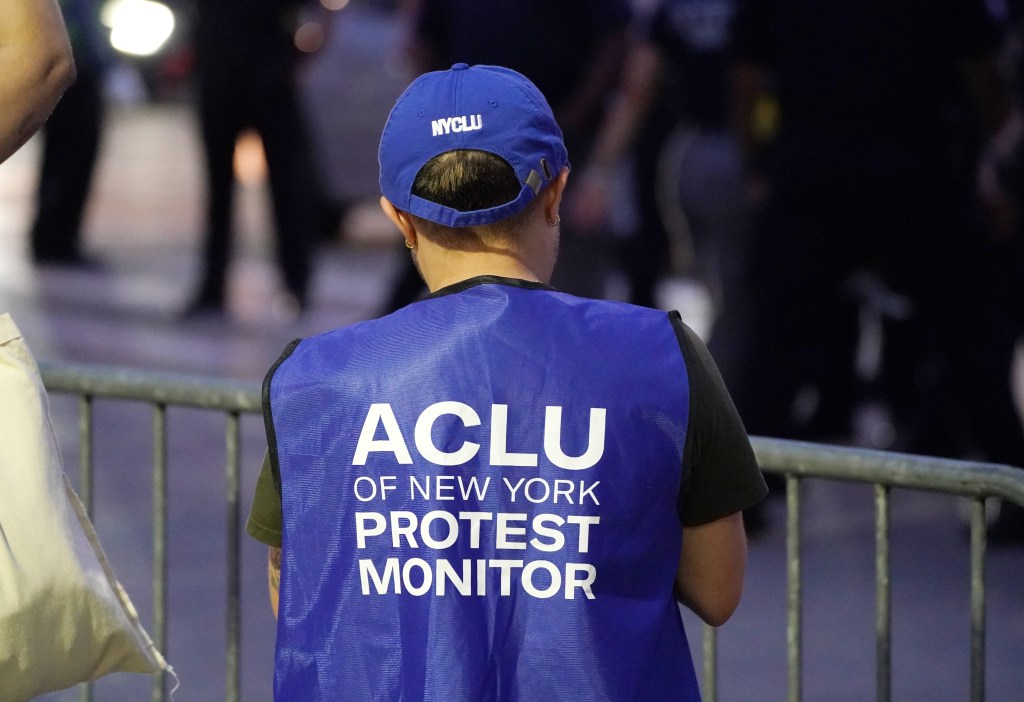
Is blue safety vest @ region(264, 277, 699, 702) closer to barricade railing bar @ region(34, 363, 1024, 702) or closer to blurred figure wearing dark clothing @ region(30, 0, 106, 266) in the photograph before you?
barricade railing bar @ region(34, 363, 1024, 702)

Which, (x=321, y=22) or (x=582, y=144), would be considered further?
(x=321, y=22)

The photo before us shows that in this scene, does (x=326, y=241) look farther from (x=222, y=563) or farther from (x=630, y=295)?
(x=222, y=563)

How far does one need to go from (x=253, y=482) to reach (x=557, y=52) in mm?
2193

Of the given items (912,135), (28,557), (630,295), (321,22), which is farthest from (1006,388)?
(321,22)

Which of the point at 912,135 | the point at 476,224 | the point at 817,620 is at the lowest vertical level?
the point at 817,620

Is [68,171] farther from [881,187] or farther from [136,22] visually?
[881,187]

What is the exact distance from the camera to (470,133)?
2.25 metres

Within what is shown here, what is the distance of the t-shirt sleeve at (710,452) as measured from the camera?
219 cm

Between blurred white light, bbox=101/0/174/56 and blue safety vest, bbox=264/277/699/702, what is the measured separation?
1063 cm

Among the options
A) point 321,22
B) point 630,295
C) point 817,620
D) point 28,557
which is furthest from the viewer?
point 321,22

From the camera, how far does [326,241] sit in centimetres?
1262

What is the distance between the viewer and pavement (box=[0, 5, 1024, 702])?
4.92 m

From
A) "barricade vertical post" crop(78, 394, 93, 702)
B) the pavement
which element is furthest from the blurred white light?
"barricade vertical post" crop(78, 394, 93, 702)

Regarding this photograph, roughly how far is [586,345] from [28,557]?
823 mm
